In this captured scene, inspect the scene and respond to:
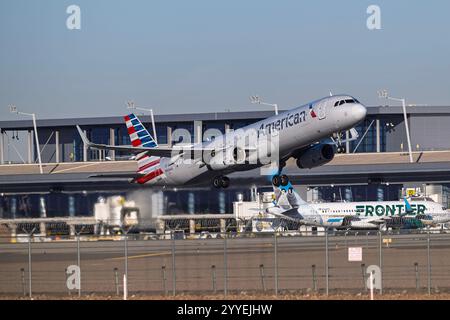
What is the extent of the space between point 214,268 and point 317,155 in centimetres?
2727

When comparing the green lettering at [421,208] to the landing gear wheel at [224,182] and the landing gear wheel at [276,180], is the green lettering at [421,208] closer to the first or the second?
the landing gear wheel at [224,182]

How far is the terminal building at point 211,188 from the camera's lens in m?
61.8

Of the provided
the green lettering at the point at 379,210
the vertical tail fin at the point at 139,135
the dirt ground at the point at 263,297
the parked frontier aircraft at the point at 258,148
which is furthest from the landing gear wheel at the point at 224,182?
the dirt ground at the point at 263,297

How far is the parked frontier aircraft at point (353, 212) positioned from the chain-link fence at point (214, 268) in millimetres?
28883

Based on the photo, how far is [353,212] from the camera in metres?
96.5

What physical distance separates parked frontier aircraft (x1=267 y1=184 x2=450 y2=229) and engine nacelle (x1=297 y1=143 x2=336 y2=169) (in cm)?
2446

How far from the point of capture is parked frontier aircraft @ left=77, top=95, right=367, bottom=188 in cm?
6175

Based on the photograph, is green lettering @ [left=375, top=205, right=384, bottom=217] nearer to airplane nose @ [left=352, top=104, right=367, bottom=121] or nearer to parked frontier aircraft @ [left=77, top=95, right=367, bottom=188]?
parked frontier aircraft @ [left=77, top=95, right=367, bottom=188]

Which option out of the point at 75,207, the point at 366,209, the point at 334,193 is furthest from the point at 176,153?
the point at 334,193

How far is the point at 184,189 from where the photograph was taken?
230 feet
